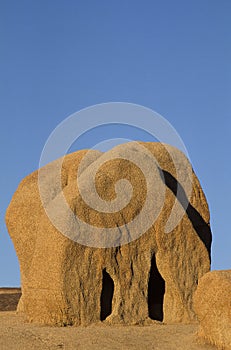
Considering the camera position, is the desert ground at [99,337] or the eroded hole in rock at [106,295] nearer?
the desert ground at [99,337]

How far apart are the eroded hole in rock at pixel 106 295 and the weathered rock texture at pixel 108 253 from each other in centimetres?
3

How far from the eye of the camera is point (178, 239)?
21.6 m

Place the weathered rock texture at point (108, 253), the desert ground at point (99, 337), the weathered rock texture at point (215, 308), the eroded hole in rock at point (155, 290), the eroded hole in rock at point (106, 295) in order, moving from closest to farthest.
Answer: the weathered rock texture at point (215, 308) → the desert ground at point (99, 337) → the weathered rock texture at point (108, 253) → the eroded hole in rock at point (106, 295) → the eroded hole in rock at point (155, 290)

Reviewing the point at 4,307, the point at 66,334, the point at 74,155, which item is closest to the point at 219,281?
the point at 66,334

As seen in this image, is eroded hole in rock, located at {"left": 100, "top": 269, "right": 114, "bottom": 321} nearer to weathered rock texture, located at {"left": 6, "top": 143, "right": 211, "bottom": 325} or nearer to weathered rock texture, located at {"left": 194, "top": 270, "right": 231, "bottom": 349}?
weathered rock texture, located at {"left": 6, "top": 143, "right": 211, "bottom": 325}

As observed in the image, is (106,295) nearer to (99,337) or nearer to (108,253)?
(108,253)

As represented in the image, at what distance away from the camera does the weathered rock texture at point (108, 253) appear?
1961 cm

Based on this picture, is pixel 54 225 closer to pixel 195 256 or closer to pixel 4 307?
pixel 195 256

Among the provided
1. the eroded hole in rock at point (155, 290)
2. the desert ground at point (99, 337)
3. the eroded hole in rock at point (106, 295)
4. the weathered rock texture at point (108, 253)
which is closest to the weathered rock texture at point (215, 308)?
the desert ground at point (99, 337)

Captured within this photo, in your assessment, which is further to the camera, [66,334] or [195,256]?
[195,256]

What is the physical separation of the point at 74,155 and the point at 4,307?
10178 mm

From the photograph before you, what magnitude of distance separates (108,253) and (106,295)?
6.15ft

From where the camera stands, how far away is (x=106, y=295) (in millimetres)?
21453

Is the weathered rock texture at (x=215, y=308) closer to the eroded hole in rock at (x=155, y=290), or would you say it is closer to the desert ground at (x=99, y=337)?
the desert ground at (x=99, y=337)
